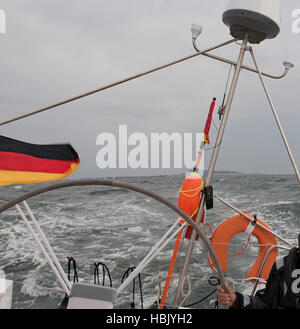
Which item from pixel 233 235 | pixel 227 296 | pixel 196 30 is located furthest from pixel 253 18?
pixel 233 235

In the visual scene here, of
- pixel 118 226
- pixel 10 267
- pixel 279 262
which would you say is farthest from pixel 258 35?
pixel 118 226

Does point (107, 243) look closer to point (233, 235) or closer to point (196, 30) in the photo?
point (233, 235)

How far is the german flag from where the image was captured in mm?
1830

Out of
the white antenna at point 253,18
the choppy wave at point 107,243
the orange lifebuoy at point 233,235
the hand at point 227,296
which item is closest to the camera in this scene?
the hand at point 227,296

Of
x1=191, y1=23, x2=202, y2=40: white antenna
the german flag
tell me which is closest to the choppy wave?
the german flag

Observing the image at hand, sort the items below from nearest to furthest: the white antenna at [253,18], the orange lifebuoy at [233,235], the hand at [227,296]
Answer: the hand at [227,296], the white antenna at [253,18], the orange lifebuoy at [233,235]

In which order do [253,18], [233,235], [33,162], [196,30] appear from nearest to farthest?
[253,18], [196,30], [33,162], [233,235]

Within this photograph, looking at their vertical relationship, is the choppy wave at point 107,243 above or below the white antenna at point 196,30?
below

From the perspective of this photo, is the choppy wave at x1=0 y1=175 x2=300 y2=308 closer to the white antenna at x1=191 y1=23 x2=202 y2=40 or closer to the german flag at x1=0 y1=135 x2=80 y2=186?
the german flag at x1=0 y1=135 x2=80 y2=186

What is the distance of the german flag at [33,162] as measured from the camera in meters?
1.83

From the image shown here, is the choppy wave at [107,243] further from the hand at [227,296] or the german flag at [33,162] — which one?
the german flag at [33,162]

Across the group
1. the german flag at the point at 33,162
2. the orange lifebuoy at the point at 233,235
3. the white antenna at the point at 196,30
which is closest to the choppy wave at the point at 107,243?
the orange lifebuoy at the point at 233,235

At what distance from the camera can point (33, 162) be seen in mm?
1946
